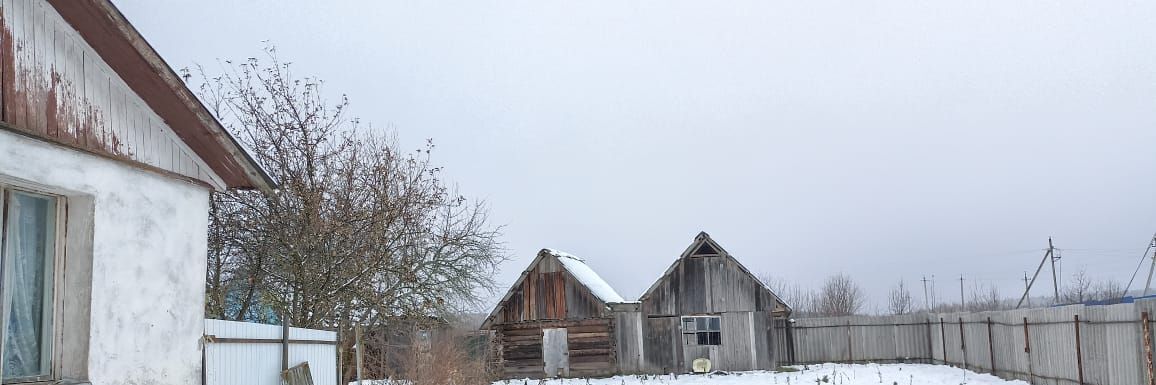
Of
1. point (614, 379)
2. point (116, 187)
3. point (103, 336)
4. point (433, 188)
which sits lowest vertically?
point (614, 379)

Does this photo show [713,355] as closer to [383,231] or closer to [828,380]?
[828,380]

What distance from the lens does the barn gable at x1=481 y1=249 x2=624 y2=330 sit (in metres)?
31.6

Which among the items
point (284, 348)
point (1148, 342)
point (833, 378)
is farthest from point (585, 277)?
point (284, 348)

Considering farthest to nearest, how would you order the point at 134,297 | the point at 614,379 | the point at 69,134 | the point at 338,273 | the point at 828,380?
the point at 614,379 < the point at 828,380 < the point at 338,273 < the point at 134,297 < the point at 69,134

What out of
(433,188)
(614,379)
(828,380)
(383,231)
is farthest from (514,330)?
(383,231)

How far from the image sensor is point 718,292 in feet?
105

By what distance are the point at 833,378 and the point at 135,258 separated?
21629 mm

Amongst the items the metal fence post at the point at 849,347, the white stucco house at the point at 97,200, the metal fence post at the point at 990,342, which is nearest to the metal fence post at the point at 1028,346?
the metal fence post at the point at 990,342

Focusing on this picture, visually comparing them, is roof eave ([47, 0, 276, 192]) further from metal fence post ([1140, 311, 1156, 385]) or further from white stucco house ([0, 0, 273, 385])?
metal fence post ([1140, 311, 1156, 385])

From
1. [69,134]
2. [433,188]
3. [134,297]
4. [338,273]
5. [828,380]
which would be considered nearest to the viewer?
[69,134]

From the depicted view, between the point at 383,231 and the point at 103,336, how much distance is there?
10455mm

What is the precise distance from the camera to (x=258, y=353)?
387 inches

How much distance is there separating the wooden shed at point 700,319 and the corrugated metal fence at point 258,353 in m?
20.0

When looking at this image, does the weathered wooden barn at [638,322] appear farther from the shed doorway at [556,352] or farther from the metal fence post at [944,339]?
the metal fence post at [944,339]
